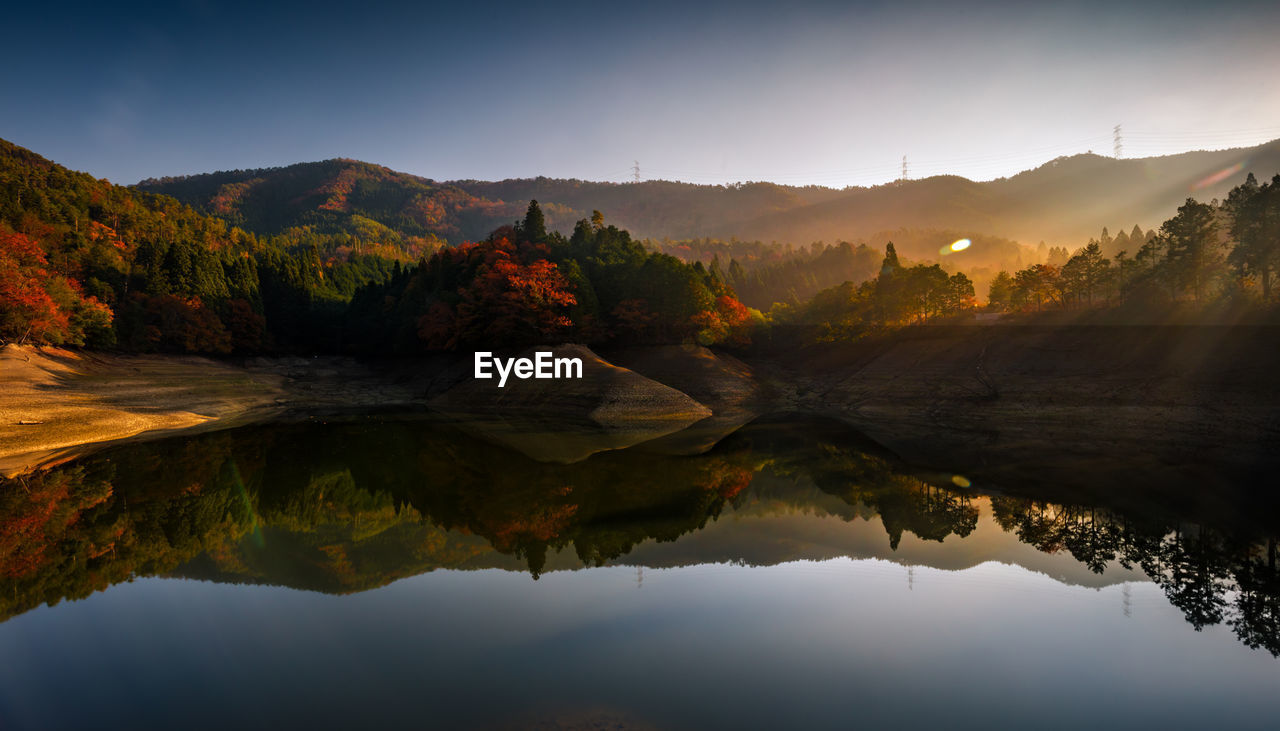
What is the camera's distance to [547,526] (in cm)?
1602

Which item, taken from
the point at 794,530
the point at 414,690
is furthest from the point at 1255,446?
the point at 414,690

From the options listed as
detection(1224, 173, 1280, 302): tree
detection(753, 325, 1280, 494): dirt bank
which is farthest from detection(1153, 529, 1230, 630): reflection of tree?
detection(1224, 173, 1280, 302): tree

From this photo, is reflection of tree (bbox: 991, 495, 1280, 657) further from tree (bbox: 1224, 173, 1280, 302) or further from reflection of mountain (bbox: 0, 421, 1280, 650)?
tree (bbox: 1224, 173, 1280, 302)

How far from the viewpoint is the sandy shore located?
30289 millimetres

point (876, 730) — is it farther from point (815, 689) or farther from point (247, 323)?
point (247, 323)

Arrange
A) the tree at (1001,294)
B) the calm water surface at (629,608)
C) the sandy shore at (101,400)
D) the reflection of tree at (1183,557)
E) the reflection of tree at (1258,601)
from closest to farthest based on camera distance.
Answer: the calm water surface at (629,608) < the reflection of tree at (1258,601) < the reflection of tree at (1183,557) < the sandy shore at (101,400) < the tree at (1001,294)

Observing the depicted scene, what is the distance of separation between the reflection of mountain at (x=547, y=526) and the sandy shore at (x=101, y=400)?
8.99 m

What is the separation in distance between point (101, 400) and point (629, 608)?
48.8m

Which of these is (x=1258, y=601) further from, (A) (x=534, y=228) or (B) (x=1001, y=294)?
(B) (x=1001, y=294)

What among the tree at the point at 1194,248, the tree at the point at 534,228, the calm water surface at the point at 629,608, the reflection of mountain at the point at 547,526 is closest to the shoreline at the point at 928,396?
the reflection of mountain at the point at 547,526

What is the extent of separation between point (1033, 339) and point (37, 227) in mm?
99331

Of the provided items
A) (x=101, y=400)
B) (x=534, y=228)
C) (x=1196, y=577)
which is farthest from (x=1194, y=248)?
(x=101, y=400)

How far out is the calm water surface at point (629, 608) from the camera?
756 centimetres

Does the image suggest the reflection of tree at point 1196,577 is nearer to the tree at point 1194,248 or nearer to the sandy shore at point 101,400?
the sandy shore at point 101,400
